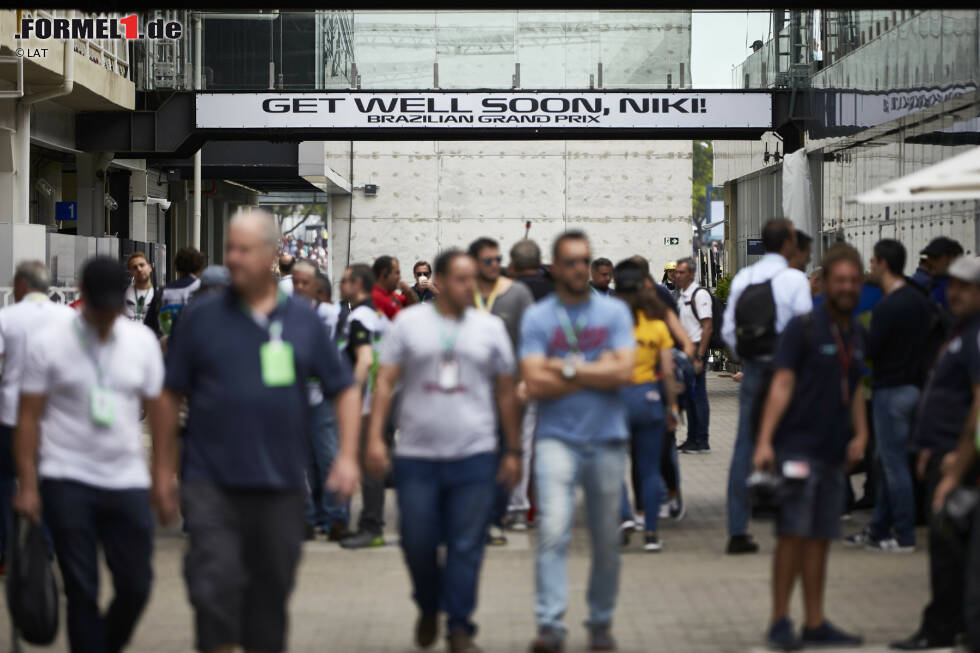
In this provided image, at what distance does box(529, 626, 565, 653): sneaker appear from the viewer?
670 cm

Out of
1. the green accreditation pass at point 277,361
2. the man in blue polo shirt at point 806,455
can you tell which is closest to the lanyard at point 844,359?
the man in blue polo shirt at point 806,455

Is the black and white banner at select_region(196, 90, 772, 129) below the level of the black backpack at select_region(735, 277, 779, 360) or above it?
above

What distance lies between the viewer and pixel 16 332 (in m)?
7.91

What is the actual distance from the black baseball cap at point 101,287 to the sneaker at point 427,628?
202 centimetres

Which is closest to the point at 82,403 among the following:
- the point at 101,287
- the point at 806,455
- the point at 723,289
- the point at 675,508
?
the point at 101,287

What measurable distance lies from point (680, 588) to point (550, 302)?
230cm

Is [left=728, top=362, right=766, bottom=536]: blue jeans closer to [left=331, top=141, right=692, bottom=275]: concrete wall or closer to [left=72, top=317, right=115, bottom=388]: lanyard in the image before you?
[left=72, top=317, right=115, bottom=388]: lanyard

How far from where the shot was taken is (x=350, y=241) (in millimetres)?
37844

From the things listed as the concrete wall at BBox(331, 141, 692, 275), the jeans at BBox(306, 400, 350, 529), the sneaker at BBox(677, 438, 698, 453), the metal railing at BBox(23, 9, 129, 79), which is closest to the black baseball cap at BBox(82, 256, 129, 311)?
the jeans at BBox(306, 400, 350, 529)

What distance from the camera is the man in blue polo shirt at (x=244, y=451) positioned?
5543mm

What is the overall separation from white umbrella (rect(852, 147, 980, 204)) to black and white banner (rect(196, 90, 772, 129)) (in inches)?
489

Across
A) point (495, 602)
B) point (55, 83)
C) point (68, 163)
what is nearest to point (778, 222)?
point (495, 602)

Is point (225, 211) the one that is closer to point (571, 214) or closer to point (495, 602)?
point (571, 214)

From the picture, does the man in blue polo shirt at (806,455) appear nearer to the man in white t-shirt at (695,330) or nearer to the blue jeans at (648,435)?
the blue jeans at (648,435)
